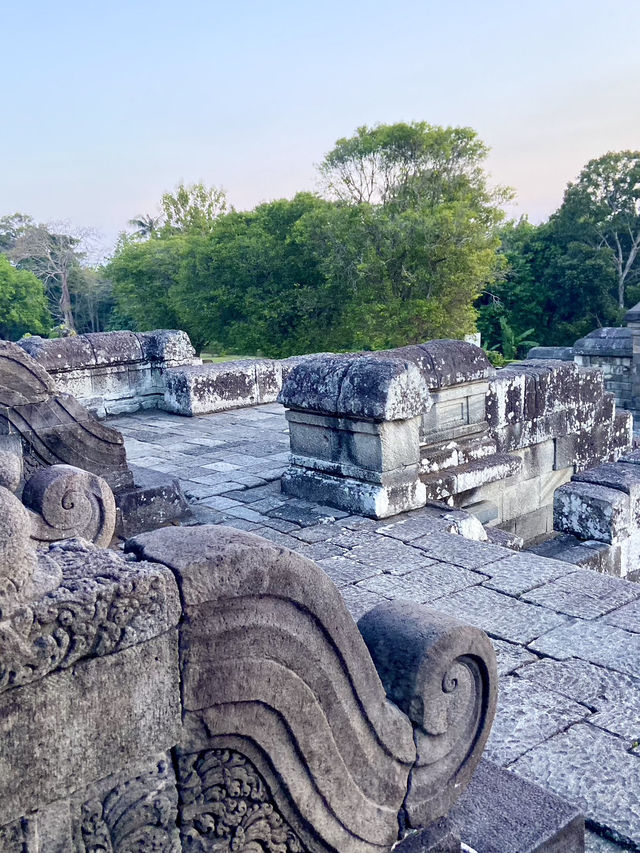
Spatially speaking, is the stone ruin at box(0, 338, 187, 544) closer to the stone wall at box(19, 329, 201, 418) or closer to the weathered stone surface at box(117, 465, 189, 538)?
the weathered stone surface at box(117, 465, 189, 538)

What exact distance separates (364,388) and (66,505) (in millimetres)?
2070

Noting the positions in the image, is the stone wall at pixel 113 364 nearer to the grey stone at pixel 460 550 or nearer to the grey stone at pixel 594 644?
the grey stone at pixel 460 550

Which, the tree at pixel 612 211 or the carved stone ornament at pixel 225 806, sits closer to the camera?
the carved stone ornament at pixel 225 806

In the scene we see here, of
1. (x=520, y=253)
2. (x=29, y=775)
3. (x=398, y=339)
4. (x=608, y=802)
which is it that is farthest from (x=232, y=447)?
(x=520, y=253)

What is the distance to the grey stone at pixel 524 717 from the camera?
8.57ft

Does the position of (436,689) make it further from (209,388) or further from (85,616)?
(209,388)

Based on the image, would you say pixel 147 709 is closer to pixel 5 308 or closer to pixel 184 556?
pixel 184 556

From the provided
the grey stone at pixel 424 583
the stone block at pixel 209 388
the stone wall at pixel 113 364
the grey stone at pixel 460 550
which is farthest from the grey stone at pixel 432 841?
the stone block at pixel 209 388

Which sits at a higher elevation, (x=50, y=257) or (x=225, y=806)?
(x=50, y=257)

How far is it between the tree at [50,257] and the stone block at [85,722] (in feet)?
131

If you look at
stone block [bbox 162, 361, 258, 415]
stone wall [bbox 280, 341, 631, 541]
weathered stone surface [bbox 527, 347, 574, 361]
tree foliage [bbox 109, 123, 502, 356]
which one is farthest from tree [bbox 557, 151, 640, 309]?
stone wall [bbox 280, 341, 631, 541]

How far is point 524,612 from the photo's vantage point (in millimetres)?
3570

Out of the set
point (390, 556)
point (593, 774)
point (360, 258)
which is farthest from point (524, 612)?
point (360, 258)

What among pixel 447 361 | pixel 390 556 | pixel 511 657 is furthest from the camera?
pixel 447 361
